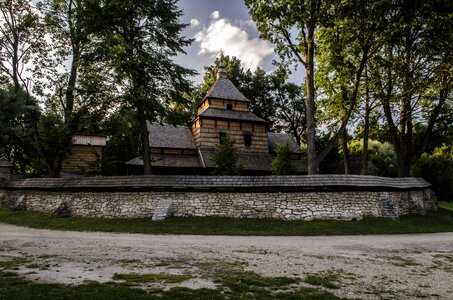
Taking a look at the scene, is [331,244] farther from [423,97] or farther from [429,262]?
[423,97]

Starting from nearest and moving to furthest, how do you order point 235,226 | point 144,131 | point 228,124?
point 235,226 < point 144,131 < point 228,124

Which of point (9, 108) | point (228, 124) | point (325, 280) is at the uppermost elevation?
point (228, 124)

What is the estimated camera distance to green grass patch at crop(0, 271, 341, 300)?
18.0 ft

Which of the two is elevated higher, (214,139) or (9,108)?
(214,139)

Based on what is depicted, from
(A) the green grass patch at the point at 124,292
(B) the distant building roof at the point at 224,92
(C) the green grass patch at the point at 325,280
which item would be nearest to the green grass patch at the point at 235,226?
(C) the green grass patch at the point at 325,280

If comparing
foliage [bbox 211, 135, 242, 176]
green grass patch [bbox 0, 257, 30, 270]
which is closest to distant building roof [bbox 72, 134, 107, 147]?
foliage [bbox 211, 135, 242, 176]

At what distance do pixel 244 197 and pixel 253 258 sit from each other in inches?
289

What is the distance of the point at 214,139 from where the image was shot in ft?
102

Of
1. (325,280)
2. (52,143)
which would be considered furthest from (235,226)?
(52,143)

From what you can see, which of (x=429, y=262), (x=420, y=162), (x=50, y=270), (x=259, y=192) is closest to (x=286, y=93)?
(x=420, y=162)

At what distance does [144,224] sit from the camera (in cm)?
1522

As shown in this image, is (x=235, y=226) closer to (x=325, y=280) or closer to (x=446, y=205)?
(x=325, y=280)

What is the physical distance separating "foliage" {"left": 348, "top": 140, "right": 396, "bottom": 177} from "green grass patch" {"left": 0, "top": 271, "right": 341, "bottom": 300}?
33015 mm

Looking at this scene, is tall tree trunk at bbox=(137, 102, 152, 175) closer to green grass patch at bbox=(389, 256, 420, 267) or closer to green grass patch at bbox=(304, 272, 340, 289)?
green grass patch at bbox=(304, 272, 340, 289)
